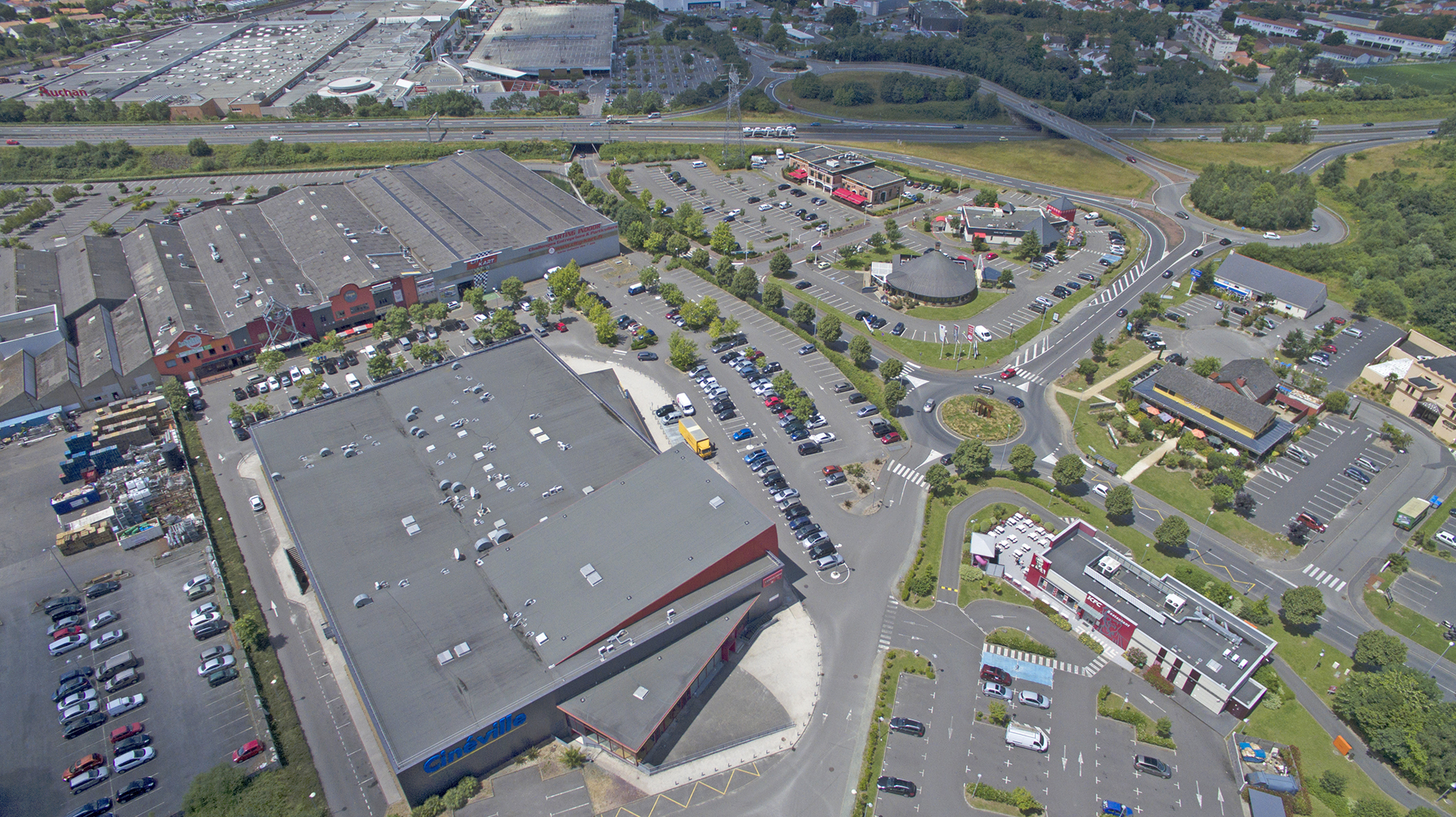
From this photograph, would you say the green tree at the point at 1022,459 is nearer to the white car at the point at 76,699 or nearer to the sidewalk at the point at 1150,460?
the sidewalk at the point at 1150,460

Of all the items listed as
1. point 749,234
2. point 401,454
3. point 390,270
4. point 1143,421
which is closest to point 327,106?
point 390,270

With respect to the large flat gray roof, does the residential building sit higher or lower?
higher

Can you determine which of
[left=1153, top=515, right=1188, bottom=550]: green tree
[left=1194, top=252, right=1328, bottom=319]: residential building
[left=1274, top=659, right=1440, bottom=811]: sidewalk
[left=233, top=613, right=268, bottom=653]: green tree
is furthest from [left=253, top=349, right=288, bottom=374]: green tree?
[left=1194, top=252, right=1328, bottom=319]: residential building

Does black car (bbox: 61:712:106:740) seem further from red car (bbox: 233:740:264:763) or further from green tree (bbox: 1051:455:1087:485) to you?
green tree (bbox: 1051:455:1087:485)

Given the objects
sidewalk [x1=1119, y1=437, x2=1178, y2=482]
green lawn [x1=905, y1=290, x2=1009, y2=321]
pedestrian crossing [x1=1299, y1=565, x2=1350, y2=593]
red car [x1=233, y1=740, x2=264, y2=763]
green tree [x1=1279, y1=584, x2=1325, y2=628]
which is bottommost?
red car [x1=233, y1=740, x2=264, y2=763]

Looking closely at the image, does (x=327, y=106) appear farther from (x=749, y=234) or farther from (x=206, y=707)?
(x=206, y=707)

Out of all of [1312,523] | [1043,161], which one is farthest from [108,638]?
[1043,161]

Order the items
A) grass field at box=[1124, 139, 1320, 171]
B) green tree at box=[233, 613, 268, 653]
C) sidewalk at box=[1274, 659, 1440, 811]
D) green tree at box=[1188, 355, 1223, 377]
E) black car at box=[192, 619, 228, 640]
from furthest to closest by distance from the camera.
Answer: grass field at box=[1124, 139, 1320, 171]
green tree at box=[1188, 355, 1223, 377]
black car at box=[192, 619, 228, 640]
green tree at box=[233, 613, 268, 653]
sidewalk at box=[1274, 659, 1440, 811]
